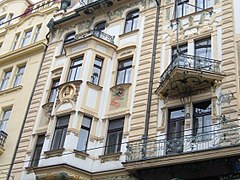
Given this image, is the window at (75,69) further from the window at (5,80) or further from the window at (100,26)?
the window at (5,80)

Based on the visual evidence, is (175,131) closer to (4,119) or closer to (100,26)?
(100,26)

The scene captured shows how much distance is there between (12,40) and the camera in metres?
28.9

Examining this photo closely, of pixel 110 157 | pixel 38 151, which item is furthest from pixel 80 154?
pixel 38 151

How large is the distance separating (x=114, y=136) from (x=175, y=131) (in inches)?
128

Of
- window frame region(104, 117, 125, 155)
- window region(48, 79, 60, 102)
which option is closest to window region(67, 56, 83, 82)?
window region(48, 79, 60, 102)

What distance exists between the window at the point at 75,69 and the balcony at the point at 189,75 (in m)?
5.19

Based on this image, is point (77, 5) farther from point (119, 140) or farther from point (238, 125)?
point (238, 125)

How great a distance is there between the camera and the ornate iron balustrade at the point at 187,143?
1452 centimetres

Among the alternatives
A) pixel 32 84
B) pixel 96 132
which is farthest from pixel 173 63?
pixel 32 84

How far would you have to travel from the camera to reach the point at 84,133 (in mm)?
18688

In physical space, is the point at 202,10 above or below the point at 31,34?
below

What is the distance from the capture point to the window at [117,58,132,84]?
2022 centimetres

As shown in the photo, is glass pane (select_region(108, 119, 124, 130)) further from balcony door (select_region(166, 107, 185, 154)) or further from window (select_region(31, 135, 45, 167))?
window (select_region(31, 135, 45, 167))

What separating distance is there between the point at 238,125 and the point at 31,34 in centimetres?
1786
